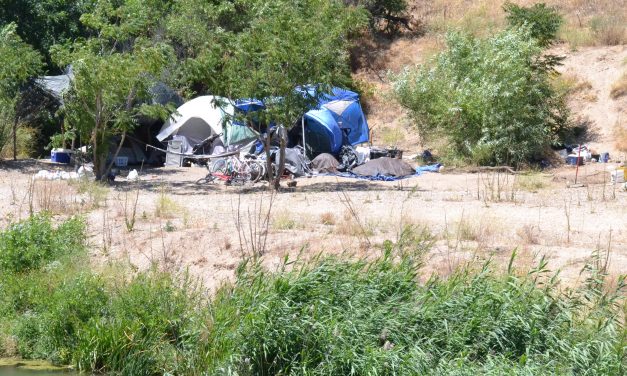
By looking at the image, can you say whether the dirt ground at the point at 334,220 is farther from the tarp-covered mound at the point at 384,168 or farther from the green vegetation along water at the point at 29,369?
the green vegetation along water at the point at 29,369

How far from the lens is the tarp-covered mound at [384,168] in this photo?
23.8 m

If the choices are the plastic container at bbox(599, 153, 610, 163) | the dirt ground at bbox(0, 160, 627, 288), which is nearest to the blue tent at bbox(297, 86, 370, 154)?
the dirt ground at bbox(0, 160, 627, 288)

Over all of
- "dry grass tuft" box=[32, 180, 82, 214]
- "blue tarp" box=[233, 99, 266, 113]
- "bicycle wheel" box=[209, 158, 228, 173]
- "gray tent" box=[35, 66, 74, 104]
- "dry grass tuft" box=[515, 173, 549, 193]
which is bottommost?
"dry grass tuft" box=[32, 180, 82, 214]

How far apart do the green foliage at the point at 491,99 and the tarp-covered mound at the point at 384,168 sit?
101 inches

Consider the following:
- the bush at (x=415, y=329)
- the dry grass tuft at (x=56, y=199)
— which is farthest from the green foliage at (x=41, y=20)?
the bush at (x=415, y=329)

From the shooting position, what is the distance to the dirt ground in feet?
40.2

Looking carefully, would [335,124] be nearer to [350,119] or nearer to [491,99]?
[350,119]

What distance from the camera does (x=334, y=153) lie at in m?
26.7

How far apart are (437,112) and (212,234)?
15021mm

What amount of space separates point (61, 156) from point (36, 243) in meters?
13.1

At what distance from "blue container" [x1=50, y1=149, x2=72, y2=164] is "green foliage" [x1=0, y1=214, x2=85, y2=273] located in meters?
12.2

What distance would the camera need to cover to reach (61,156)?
25.5 m

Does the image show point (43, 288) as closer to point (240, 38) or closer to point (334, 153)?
point (240, 38)

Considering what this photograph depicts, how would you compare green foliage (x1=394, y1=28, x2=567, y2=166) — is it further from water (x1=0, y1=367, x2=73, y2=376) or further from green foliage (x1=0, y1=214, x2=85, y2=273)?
water (x1=0, y1=367, x2=73, y2=376)
